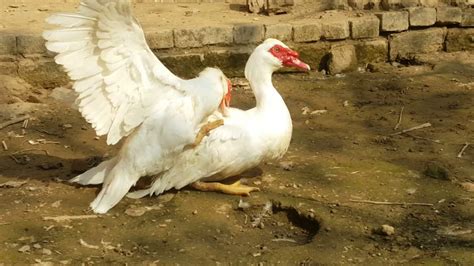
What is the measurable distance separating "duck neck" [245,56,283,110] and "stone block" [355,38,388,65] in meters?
2.72

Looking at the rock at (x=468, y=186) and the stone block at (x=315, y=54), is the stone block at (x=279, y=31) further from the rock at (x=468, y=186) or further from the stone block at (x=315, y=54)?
the rock at (x=468, y=186)

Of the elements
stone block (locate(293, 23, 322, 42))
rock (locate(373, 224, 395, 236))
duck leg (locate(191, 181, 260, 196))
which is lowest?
rock (locate(373, 224, 395, 236))

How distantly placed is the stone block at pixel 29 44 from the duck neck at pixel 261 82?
7.78 ft

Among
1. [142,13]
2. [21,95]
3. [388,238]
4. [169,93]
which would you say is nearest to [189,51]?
[142,13]

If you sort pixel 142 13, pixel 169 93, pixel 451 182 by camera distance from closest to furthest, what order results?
pixel 169 93 < pixel 451 182 < pixel 142 13

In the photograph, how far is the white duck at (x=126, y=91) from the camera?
4.53m

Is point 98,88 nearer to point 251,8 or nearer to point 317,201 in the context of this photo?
point 317,201

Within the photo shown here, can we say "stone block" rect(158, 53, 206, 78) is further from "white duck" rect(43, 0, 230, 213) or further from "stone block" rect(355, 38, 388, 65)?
"white duck" rect(43, 0, 230, 213)

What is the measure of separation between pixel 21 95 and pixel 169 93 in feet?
7.93

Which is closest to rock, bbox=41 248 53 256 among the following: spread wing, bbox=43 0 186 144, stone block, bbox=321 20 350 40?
spread wing, bbox=43 0 186 144

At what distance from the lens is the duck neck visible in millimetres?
5219

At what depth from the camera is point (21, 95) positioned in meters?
6.73

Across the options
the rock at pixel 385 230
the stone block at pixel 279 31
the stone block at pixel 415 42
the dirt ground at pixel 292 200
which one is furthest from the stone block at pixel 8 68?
the rock at pixel 385 230

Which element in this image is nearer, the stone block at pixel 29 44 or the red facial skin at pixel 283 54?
the red facial skin at pixel 283 54
